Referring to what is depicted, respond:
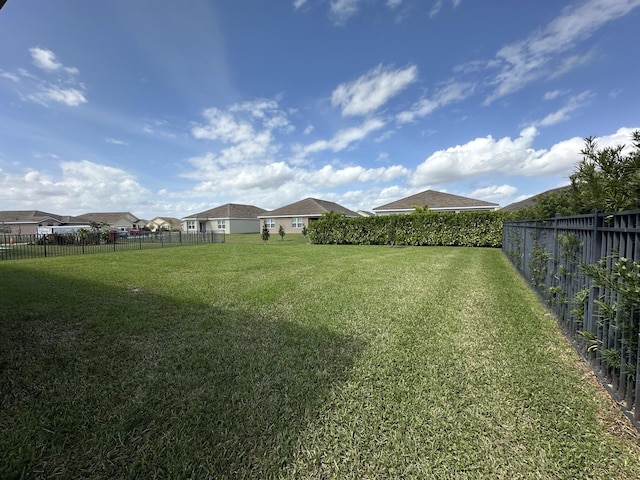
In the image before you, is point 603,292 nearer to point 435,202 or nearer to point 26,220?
point 435,202

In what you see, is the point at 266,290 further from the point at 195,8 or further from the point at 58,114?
the point at 58,114

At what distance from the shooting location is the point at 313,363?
3.17m

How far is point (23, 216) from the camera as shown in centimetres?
4894

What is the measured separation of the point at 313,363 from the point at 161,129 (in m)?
17.2

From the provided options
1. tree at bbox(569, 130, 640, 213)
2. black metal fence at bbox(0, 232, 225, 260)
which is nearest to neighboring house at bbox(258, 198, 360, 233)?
black metal fence at bbox(0, 232, 225, 260)

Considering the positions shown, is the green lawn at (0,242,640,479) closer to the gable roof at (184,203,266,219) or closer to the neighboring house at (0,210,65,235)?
the gable roof at (184,203,266,219)

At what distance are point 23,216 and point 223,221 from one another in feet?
118

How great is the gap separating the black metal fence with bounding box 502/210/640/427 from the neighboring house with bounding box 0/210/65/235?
2436 inches

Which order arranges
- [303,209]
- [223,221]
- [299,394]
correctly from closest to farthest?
1. [299,394]
2. [303,209]
3. [223,221]

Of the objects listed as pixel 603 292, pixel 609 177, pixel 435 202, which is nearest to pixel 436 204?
pixel 435 202

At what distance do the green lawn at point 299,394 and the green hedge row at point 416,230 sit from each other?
42.0ft

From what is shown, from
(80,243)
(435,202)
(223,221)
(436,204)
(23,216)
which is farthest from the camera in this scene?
(23,216)

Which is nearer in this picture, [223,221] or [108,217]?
[223,221]

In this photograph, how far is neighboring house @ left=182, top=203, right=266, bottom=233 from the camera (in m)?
45.7
